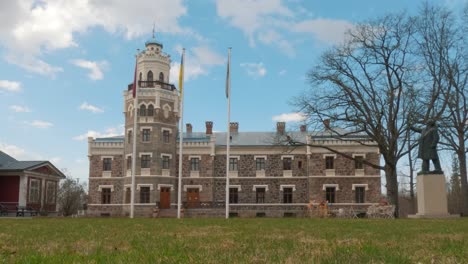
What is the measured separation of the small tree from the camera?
48156 mm

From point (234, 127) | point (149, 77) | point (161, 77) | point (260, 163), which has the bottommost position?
point (260, 163)

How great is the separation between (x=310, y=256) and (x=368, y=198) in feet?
130

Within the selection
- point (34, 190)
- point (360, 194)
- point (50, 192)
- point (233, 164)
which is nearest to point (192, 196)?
point (233, 164)

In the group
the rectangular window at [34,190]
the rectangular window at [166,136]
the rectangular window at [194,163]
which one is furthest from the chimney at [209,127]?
the rectangular window at [34,190]

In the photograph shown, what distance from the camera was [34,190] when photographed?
38.9 metres

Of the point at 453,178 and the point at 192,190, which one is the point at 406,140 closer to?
the point at 192,190

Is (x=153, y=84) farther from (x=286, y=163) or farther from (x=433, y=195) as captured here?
(x=433, y=195)

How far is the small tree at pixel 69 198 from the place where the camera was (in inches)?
1896

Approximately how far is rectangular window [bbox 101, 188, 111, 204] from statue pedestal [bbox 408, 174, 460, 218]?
31142 millimetres

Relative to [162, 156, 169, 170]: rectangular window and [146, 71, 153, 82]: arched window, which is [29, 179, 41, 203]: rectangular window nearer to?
[162, 156, 169, 170]: rectangular window

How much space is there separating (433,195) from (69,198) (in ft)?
135

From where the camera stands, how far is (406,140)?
85.8 feet

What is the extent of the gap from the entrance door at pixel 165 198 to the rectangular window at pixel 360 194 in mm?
17193

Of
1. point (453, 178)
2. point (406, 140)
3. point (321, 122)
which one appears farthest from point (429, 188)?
point (453, 178)
